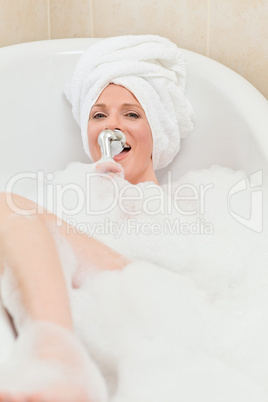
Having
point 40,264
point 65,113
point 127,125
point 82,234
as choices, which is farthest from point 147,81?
point 40,264

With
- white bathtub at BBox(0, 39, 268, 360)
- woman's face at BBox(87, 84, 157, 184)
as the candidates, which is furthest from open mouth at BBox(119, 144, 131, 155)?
white bathtub at BBox(0, 39, 268, 360)

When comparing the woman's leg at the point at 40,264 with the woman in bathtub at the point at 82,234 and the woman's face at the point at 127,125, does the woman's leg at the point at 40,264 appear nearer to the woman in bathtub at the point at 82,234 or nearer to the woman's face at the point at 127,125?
the woman in bathtub at the point at 82,234

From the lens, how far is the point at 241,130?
1430 mm

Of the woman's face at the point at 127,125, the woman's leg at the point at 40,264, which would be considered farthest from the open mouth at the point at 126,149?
the woman's leg at the point at 40,264

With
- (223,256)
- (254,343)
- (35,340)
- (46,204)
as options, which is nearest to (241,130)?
(223,256)

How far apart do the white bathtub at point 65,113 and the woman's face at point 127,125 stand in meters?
0.14

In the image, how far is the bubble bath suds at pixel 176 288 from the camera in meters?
0.85

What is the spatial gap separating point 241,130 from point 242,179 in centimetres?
12

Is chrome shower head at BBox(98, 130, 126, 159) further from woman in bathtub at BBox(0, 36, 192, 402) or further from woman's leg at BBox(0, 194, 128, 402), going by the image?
woman's leg at BBox(0, 194, 128, 402)

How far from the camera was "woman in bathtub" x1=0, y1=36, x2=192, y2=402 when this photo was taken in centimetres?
76

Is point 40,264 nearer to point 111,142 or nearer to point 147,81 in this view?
point 111,142

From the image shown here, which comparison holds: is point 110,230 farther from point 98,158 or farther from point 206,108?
point 206,108

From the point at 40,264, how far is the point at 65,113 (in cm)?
75

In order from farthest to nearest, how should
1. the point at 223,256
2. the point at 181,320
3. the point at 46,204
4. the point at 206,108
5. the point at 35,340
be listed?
the point at 206,108, the point at 46,204, the point at 223,256, the point at 181,320, the point at 35,340
